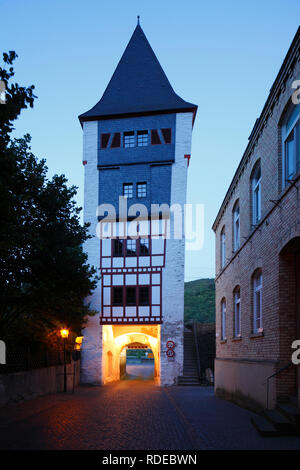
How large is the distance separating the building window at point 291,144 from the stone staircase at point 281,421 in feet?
15.2

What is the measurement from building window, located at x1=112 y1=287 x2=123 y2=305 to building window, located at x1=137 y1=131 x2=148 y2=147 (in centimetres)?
931

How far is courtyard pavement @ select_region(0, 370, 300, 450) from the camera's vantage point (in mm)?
8266

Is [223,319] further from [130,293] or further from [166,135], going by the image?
[166,135]

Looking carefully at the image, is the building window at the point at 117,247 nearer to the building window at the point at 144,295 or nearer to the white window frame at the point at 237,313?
the building window at the point at 144,295

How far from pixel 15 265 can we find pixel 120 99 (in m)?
19.4

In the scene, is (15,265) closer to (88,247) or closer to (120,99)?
(88,247)

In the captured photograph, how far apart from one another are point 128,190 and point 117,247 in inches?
147

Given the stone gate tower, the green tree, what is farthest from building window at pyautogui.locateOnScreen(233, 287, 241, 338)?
the stone gate tower

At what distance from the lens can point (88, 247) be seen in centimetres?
2988

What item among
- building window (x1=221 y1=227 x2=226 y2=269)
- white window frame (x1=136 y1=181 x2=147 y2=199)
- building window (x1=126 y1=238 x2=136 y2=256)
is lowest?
building window (x1=221 y1=227 x2=226 y2=269)

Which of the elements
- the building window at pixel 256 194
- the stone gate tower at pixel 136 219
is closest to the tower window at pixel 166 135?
the stone gate tower at pixel 136 219

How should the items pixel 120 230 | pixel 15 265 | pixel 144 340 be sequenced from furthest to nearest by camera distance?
pixel 144 340 → pixel 120 230 → pixel 15 265

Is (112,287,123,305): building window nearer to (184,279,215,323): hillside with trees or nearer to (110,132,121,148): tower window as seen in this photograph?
(110,132,121,148): tower window

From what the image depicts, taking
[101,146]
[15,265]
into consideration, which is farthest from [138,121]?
[15,265]
